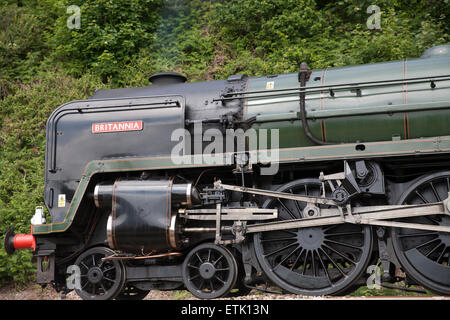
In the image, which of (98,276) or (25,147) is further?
(25,147)

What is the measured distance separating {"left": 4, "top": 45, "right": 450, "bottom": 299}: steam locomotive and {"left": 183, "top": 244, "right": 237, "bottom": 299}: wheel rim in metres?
0.02

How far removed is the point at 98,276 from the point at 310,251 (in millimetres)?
2834

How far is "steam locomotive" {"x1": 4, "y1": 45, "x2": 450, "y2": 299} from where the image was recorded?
5578mm

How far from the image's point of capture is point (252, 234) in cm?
616

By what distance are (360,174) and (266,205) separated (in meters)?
1.25

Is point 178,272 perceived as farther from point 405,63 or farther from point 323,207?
point 405,63

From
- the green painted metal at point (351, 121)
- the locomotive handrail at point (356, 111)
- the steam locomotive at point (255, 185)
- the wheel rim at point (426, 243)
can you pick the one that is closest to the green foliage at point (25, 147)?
the steam locomotive at point (255, 185)

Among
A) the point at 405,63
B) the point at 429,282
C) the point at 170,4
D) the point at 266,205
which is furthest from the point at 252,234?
the point at 170,4

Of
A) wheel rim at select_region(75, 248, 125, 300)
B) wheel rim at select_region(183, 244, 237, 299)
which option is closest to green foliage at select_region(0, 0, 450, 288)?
wheel rim at select_region(75, 248, 125, 300)

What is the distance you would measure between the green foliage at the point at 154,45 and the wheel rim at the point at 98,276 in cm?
465

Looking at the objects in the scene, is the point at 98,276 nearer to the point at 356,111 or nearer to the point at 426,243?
the point at 356,111

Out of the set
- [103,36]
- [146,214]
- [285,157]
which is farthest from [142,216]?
[103,36]

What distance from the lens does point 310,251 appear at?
19.5 ft

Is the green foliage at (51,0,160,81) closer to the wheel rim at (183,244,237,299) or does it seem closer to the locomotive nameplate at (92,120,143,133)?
the locomotive nameplate at (92,120,143,133)
